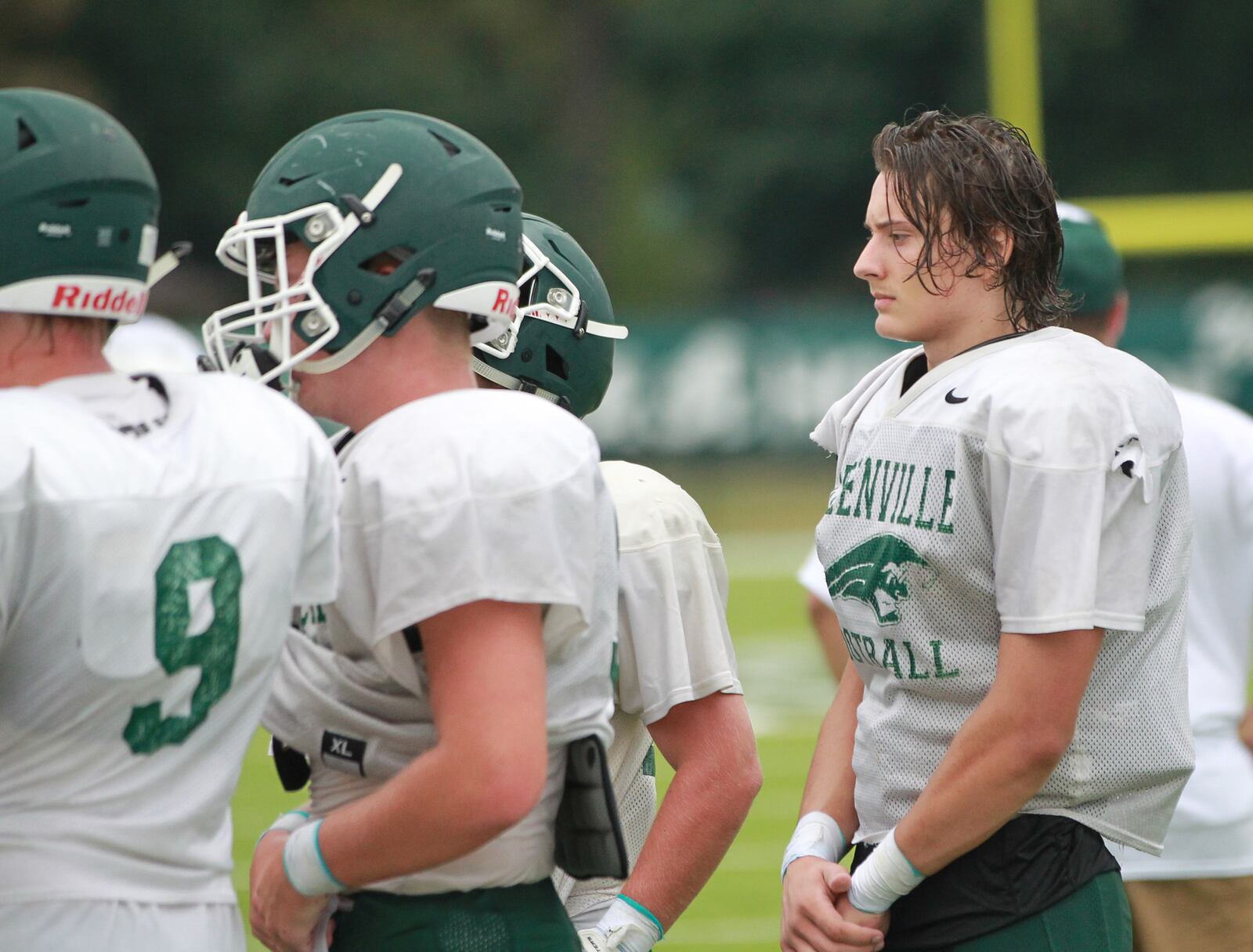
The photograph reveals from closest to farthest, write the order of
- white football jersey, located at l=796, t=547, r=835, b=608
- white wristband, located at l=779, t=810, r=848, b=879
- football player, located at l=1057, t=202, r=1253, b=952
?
white wristband, located at l=779, t=810, r=848, b=879
football player, located at l=1057, t=202, r=1253, b=952
white football jersey, located at l=796, t=547, r=835, b=608

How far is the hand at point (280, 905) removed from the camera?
6.99 ft

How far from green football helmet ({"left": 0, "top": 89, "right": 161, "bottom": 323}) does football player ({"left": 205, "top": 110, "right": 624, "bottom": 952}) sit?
0.23 m

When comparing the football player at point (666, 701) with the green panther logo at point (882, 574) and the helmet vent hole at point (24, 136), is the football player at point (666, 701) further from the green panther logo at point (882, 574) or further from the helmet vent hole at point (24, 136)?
the helmet vent hole at point (24, 136)

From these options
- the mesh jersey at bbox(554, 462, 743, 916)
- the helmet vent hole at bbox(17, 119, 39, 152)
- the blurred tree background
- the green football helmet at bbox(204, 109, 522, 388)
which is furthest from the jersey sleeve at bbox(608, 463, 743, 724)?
the blurred tree background

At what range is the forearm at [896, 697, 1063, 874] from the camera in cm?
231

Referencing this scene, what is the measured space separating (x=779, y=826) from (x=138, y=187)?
6.17 m

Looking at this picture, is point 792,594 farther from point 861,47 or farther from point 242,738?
point 861,47

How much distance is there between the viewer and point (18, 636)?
1892mm

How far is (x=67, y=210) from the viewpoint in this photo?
6.44 ft

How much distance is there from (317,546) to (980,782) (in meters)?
0.93

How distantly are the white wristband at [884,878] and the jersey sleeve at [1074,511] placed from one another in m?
0.36

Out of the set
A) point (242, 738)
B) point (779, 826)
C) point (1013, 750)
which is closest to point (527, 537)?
point (242, 738)

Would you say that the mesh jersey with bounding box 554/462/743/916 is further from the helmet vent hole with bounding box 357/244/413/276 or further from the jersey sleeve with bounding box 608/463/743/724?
the helmet vent hole with bounding box 357/244/413/276

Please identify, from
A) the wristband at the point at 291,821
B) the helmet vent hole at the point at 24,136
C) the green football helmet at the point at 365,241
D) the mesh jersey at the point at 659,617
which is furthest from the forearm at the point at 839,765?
the helmet vent hole at the point at 24,136
